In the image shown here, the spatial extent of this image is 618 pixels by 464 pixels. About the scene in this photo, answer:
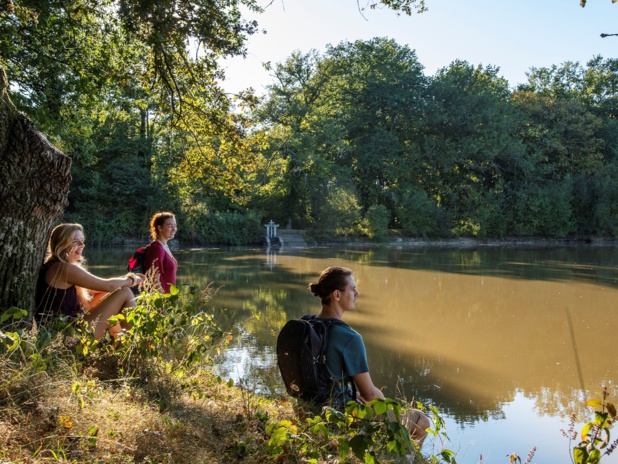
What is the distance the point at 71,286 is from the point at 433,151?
3329cm

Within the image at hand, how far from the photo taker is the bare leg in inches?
149

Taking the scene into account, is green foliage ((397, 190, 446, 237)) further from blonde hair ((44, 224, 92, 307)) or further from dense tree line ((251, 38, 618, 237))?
blonde hair ((44, 224, 92, 307))

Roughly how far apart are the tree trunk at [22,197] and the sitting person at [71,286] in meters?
0.15

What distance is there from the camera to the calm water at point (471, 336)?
5680 millimetres

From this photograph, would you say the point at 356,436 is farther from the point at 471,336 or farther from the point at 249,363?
the point at 471,336

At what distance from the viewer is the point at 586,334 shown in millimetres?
9367

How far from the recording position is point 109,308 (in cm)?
389

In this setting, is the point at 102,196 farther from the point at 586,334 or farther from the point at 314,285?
the point at 314,285

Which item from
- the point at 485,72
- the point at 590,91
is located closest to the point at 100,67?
the point at 485,72

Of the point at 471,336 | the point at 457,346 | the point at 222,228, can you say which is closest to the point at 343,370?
the point at 457,346

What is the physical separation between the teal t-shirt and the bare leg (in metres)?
1.45

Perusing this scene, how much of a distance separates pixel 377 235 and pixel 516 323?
73.5ft

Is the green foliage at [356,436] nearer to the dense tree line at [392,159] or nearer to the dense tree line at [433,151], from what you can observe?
the dense tree line at [392,159]

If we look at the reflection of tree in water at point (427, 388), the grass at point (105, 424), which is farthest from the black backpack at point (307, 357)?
the reflection of tree in water at point (427, 388)
